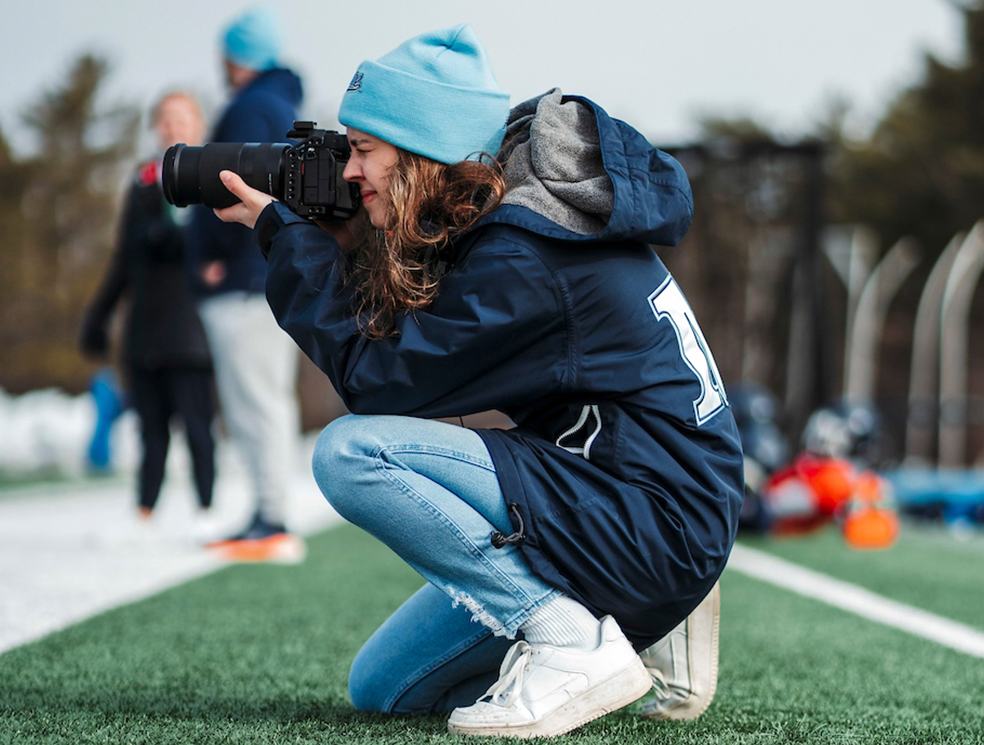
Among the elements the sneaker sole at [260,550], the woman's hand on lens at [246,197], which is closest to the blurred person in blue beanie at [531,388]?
the woman's hand on lens at [246,197]

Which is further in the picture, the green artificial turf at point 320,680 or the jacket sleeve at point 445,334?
the green artificial turf at point 320,680

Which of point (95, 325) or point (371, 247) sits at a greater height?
point (371, 247)

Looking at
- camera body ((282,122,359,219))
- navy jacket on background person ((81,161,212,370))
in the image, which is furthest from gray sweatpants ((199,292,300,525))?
camera body ((282,122,359,219))

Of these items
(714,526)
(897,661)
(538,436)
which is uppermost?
(538,436)

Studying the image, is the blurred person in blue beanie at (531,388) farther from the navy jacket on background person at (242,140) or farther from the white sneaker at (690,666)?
the navy jacket on background person at (242,140)

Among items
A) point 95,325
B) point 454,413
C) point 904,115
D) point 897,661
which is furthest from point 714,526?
point 904,115

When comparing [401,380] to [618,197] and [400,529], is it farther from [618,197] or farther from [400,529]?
[618,197]

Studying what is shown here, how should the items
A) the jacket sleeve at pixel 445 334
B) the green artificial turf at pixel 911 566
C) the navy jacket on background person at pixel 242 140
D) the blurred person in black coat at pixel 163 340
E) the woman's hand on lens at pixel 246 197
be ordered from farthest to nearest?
the blurred person in black coat at pixel 163 340 < the navy jacket on background person at pixel 242 140 < the green artificial turf at pixel 911 566 < the woman's hand on lens at pixel 246 197 < the jacket sleeve at pixel 445 334

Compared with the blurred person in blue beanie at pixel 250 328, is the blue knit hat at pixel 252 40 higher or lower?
higher

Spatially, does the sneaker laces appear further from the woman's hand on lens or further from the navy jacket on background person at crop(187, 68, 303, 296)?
the navy jacket on background person at crop(187, 68, 303, 296)

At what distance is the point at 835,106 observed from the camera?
1674 inches

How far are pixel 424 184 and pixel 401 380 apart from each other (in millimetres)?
359

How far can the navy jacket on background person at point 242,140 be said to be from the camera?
433 cm

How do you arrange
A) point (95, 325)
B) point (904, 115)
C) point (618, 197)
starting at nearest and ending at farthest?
point (618, 197), point (95, 325), point (904, 115)
